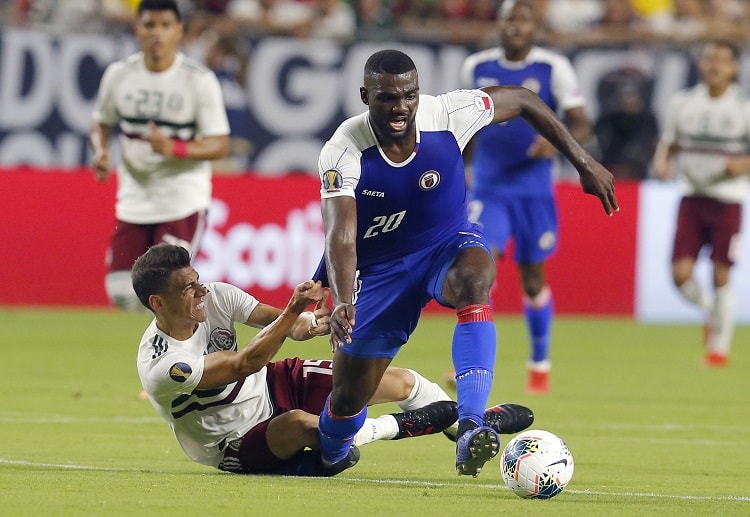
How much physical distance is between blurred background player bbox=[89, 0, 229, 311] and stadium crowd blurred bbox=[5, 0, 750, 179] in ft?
22.3

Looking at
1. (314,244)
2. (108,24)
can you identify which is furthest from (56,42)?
(314,244)

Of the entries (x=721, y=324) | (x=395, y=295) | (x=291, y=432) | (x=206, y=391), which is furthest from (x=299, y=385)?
(x=721, y=324)

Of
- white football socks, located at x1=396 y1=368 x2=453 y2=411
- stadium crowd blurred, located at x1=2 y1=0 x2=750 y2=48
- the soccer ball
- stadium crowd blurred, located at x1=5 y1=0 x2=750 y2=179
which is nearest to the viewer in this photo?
the soccer ball

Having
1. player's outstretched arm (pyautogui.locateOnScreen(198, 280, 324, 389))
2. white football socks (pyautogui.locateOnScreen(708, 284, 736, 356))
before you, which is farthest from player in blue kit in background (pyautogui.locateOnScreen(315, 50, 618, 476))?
white football socks (pyautogui.locateOnScreen(708, 284, 736, 356))

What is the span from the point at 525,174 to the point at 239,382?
16.1ft

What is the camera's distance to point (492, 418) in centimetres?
669

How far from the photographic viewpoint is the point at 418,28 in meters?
18.0

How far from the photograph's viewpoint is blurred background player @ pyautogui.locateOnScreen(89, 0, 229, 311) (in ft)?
34.3

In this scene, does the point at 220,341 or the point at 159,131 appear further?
the point at 159,131

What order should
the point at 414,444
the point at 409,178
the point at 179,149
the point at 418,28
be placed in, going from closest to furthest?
1. the point at 409,178
2. the point at 414,444
3. the point at 179,149
4. the point at 418,28

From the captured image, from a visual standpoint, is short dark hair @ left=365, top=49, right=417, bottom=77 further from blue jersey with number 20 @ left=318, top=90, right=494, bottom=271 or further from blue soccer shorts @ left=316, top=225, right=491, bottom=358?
blue soccer shorts @ left=316, top=225, right=491, bottom=358

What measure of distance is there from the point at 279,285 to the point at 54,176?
A: 2.61m

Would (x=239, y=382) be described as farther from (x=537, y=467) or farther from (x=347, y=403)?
(x=537, y=467)

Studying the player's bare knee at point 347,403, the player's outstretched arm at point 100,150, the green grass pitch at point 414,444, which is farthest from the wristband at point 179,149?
the player's bare knee at point 347,403
